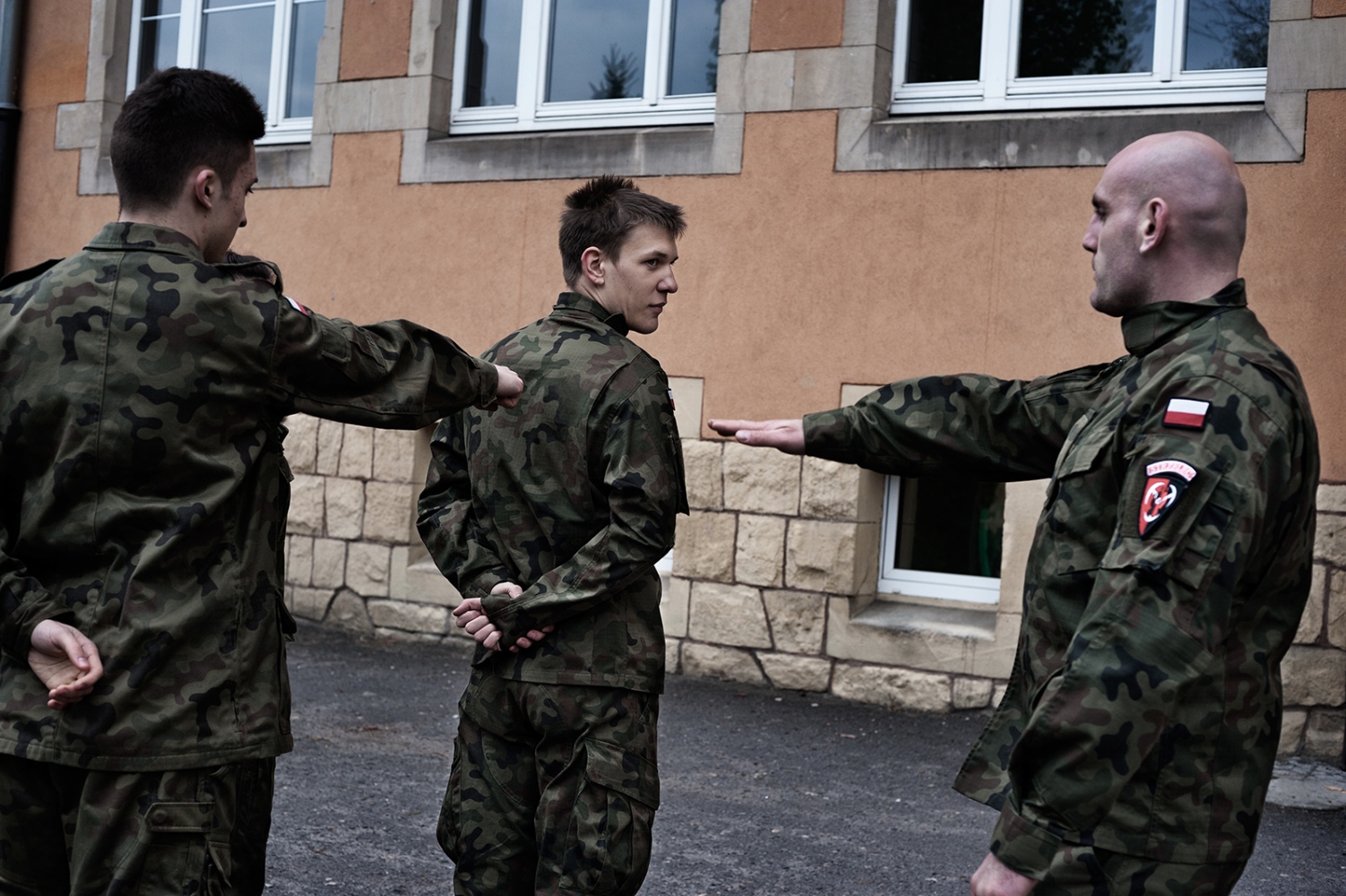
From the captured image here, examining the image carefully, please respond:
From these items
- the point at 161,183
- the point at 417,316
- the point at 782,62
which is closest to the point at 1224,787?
the point at 161,183

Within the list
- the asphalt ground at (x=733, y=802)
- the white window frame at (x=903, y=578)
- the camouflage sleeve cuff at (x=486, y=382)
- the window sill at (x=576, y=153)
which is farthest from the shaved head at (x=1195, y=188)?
the window sill at (x=576, y=153)

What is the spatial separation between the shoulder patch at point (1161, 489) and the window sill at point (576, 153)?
539 cm

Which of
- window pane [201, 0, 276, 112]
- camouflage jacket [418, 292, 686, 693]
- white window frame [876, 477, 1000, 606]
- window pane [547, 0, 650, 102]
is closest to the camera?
camouflage jacket [418, 292, 686, 693]

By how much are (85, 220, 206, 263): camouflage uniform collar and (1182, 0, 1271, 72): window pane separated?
211 inches

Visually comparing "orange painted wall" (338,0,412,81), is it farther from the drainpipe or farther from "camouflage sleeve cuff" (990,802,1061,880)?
"camouflage sleeve cuff" (990,802,1061,880)

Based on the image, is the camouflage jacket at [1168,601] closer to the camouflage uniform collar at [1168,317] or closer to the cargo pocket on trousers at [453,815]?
the camouflage uniform collar at [1168,317]

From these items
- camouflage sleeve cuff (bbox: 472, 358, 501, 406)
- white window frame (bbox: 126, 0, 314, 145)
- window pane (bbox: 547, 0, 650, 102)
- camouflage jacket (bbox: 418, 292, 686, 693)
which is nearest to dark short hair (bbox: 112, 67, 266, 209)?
camouflage sleeve cuff (bbox: 472, 358, 501, 406)

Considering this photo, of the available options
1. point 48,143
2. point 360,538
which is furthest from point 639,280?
point 48,143

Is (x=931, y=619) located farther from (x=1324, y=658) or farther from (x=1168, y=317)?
(x=1168, y=317)

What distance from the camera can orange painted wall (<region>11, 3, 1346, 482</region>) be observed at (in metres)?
6.03

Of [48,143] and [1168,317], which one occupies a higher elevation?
[48,143]

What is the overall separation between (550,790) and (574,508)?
25.8 inches

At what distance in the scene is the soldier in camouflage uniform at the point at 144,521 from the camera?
2438 millimetres

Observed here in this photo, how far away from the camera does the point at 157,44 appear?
9.92 meters
